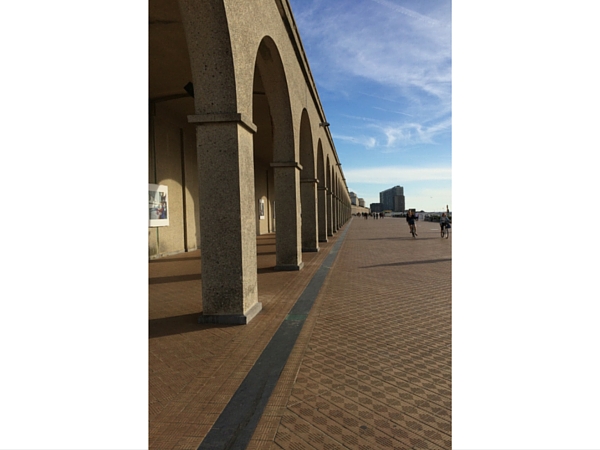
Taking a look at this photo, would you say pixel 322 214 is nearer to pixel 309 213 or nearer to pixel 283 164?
pixel 309 213

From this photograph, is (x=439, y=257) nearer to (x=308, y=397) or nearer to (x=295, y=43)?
(x=295, y=43)

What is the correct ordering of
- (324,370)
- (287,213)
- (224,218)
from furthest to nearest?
(287,213) < (224,218) < (324,370)

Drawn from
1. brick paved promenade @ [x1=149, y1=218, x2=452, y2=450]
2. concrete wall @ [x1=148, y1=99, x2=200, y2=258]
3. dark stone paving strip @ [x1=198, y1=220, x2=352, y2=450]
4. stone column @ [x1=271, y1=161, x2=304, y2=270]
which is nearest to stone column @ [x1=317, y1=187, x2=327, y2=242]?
concrete wall @ [x1=148, y1=99, x2=200, y2=258]

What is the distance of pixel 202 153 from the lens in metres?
5.89

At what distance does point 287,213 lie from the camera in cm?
1058

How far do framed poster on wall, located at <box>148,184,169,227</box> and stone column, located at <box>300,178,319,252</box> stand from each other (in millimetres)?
5385

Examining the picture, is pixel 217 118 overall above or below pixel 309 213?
above

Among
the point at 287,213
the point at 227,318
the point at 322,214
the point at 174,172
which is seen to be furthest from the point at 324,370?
the point at 322,214

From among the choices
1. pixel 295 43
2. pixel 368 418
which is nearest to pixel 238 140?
pixel 368 418

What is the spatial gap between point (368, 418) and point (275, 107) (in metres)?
8.45

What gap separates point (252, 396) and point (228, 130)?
395 centimetres

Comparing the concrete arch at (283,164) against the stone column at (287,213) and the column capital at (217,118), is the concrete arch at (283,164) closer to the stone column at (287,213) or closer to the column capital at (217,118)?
the stone column at (287,213)

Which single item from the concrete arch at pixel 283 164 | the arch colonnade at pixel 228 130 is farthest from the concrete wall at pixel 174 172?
the concrete arch at pixel 283 164

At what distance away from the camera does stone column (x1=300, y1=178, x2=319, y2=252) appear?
14773 mm
